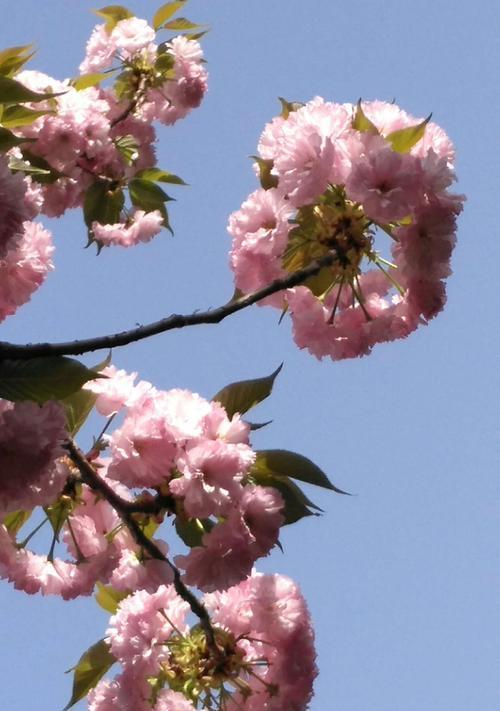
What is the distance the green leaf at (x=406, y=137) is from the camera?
3.08 m

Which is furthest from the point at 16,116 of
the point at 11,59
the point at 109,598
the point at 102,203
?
the point at 109,598

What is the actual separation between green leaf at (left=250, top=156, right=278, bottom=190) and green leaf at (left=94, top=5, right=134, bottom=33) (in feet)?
7.83

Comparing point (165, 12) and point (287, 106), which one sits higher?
point (165, 12)

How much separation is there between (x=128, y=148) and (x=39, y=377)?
245 centimetres

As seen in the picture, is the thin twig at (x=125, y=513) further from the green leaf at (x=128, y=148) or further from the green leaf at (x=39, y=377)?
the green leaf at (x=128, y=148)

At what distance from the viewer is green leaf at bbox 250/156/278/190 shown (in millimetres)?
3387

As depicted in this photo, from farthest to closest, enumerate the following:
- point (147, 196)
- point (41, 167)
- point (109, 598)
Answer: point (147, 196), point (41, 167), point (109, 598)

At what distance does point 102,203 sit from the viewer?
4.56m

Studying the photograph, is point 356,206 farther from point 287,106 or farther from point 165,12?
point 165,12

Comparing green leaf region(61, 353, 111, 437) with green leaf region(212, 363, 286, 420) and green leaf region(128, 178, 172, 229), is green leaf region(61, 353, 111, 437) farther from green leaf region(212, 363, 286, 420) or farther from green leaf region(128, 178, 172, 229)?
green leaf region(128, 178, 172, 229)

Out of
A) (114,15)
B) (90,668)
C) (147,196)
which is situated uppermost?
(114,15)

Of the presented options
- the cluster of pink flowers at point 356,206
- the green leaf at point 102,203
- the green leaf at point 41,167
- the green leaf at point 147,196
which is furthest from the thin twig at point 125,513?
the green leaf at point 147,196

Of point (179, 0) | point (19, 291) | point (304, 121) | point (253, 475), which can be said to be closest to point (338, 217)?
point (304, 121)

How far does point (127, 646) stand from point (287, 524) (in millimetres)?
764
